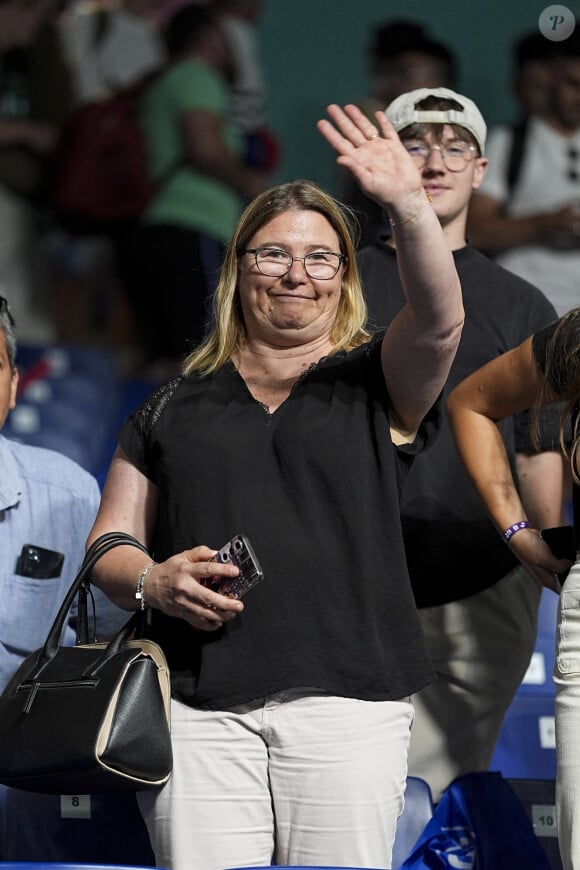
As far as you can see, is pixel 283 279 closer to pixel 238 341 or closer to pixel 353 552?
pixel 238 341

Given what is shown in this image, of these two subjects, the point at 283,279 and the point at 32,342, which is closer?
the point at 283,279

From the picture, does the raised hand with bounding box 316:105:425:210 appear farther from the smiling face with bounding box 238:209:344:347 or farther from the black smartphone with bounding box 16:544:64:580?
the black smartphone with bounding box 16:544:64:580

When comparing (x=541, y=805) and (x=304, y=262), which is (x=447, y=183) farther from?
(x=541, y=805)

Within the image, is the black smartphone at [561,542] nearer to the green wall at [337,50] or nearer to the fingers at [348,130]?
the fingers at [348,130]

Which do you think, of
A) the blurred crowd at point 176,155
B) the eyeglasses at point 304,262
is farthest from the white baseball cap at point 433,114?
the blurred crowd at point 176,155

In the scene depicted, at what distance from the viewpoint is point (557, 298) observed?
4082mm

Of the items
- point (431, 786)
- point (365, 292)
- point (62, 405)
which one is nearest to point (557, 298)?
point (62, 405)

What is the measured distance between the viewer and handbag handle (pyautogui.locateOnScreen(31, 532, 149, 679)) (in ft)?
5.17

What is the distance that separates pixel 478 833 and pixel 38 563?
0.82 metres

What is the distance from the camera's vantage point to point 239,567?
1455mm

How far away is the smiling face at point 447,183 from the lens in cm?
208

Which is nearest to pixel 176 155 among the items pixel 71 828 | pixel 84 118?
pixel 84 118

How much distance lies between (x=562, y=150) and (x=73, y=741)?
10.5 feet

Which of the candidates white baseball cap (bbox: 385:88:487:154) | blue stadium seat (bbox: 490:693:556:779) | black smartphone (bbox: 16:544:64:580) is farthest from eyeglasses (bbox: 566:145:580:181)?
black smartphone (bbox: 16:544:64:580)
